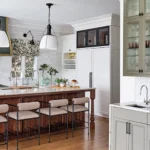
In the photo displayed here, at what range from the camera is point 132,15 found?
407cm

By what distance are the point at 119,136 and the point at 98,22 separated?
4007 millimetres

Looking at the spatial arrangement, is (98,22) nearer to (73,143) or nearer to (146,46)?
(146,46)

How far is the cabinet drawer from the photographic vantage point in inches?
137

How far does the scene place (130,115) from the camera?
143 inches

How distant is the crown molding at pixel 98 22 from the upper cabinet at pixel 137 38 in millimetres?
2489

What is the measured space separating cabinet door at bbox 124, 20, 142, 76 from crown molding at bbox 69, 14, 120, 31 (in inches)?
99.4

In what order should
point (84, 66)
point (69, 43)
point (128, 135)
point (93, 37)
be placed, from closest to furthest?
point (128, 135)
point (93, 37)
point (84, 66)
point (69, 43)

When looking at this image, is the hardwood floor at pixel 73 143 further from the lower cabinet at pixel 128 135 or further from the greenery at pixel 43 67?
the greenery at pixel 43 67

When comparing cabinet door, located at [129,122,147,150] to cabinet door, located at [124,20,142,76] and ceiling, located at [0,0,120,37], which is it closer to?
cabinet door, located at [124,20,142,76]

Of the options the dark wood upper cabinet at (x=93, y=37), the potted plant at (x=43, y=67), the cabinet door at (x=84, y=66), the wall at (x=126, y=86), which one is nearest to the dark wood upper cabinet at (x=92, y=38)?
the dark wood upper cabinet at (x=93, y=37)

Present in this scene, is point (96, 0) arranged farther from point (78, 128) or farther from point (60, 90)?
point (78, 128)

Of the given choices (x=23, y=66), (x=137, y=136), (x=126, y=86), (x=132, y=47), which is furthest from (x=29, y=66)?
(x=137, y=136)

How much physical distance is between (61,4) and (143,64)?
2526 millimetres

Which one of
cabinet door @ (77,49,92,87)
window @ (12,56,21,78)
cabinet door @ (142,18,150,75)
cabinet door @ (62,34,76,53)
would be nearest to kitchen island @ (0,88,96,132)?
cabinet door @ (77,49,92,87)
